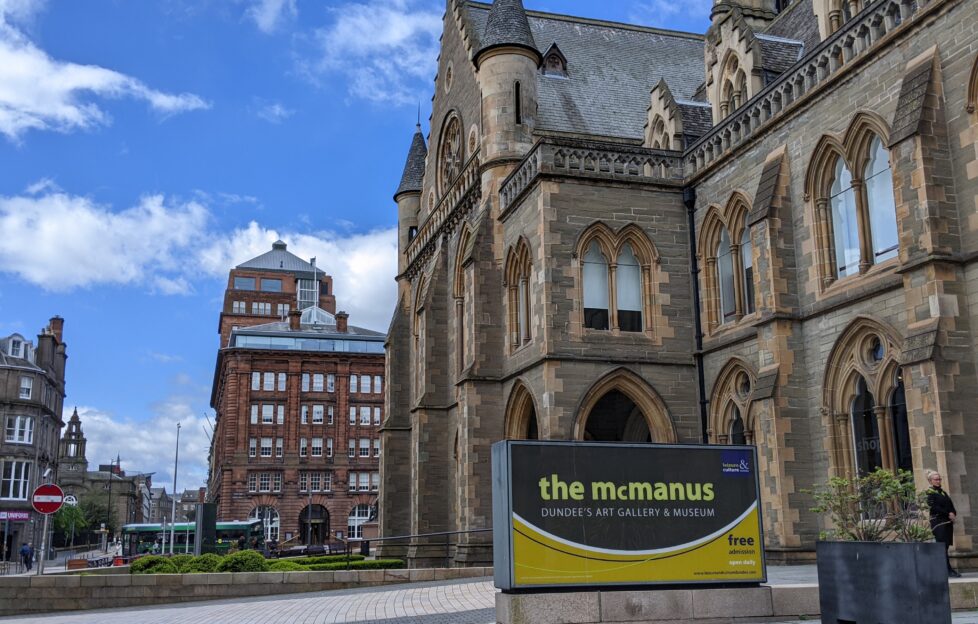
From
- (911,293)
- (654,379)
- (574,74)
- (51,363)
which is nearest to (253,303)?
(51,363)

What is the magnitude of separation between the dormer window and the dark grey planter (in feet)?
81.1

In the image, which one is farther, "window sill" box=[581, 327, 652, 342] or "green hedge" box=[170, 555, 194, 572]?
"window sill" box=[581, 327, 652, 342]

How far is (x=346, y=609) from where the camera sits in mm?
16359

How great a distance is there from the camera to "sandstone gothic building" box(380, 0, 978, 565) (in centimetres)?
1697

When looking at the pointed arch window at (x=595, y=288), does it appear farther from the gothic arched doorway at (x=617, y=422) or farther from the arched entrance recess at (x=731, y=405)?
the gothic arched doorway at (x=617, y=422)

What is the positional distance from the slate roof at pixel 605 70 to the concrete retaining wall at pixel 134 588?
15.0 m

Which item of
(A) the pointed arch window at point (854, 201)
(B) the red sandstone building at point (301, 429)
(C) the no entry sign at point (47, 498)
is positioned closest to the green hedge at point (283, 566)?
(C) the no entry sign at point (47, 498)

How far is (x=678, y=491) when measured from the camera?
11891mm

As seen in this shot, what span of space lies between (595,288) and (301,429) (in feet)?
238

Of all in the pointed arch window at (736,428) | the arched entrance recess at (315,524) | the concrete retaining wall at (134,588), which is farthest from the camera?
the arched entrance recess at (315,524)

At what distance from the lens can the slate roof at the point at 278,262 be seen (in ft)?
448

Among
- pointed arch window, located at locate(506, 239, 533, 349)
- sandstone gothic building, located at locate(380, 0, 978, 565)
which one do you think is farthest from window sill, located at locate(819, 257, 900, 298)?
pointed arch window, located at locate(506, 239, 533, 349)

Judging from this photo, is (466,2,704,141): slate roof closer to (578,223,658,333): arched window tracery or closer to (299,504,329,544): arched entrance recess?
(578,223,658,333): arched window tracery

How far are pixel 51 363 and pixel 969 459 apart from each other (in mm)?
82806
